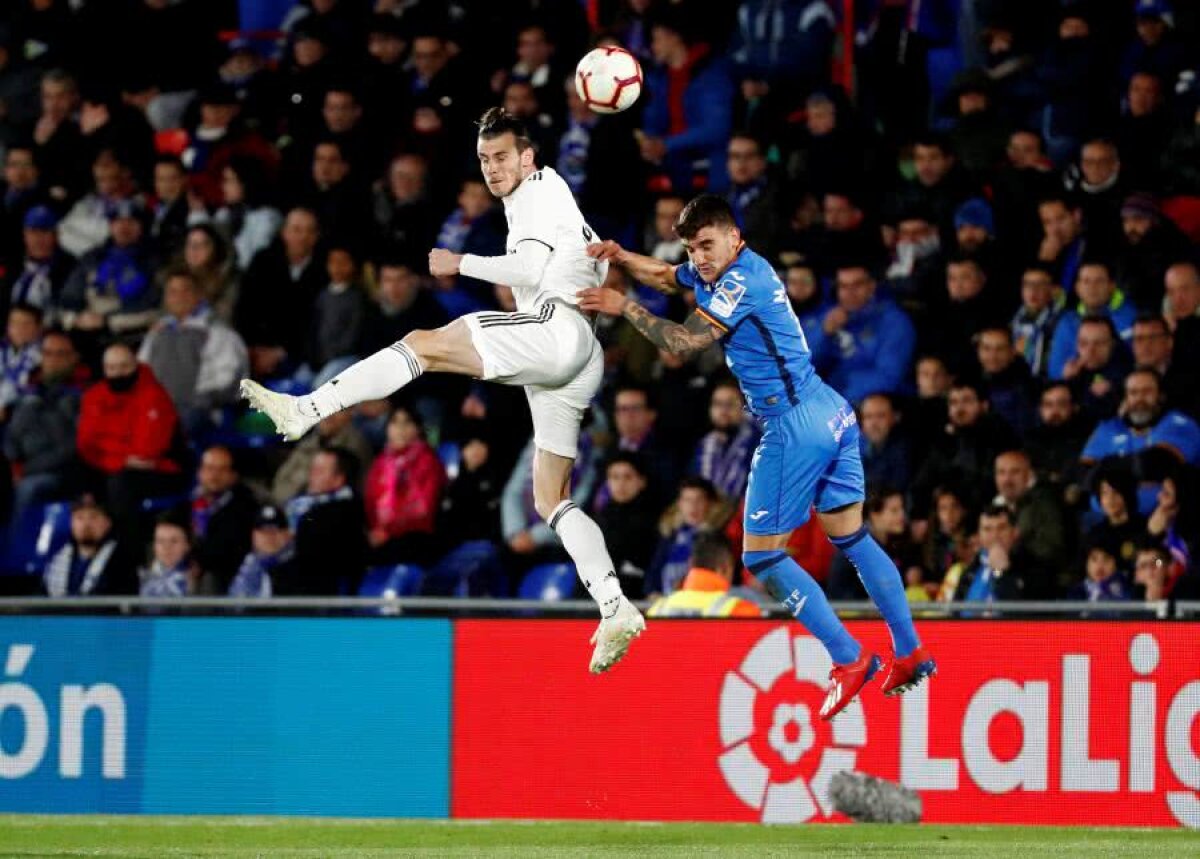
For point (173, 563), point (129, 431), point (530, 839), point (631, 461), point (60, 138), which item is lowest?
point (530, 839)

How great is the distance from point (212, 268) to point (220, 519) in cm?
283

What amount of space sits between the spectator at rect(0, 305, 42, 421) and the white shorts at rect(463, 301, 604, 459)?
7.55m

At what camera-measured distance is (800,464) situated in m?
11.1

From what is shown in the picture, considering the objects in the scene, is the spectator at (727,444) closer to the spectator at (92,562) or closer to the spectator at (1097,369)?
the spectator at (1097,369)

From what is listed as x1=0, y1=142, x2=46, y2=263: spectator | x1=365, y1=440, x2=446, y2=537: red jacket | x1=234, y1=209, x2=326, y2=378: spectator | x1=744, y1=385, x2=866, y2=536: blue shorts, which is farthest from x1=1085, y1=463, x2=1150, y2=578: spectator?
x1=0, y1=142, x2=46, y2=263: spectator

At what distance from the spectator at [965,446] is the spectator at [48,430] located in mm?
5958

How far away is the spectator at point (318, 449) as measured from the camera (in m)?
16.3

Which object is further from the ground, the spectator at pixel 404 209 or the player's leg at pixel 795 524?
the spectator at pixel 404 209

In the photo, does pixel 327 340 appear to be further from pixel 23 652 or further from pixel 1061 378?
pixel 1061 378

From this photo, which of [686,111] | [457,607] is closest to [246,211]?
[686,111]

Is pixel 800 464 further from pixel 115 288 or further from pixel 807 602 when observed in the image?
pixel 115 288

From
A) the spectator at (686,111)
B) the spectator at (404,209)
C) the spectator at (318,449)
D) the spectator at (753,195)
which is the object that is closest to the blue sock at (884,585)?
the spectator at (753,195)

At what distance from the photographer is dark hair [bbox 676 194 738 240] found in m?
11.0

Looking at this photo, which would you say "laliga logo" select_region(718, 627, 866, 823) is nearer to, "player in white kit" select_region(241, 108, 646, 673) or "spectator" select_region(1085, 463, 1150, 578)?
"spectator" select_region(1085, 463, 1150, 578)
